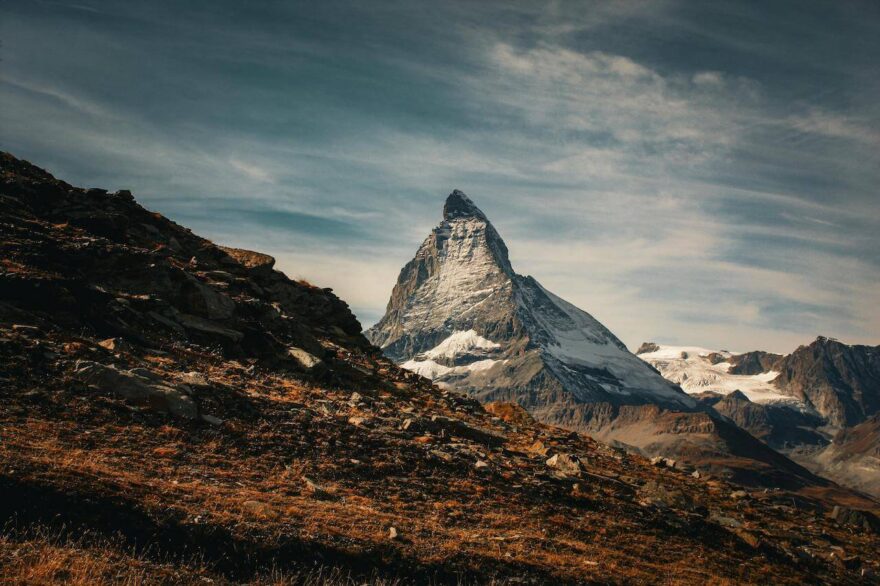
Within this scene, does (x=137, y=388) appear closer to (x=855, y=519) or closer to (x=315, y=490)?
(x=315, y=490)

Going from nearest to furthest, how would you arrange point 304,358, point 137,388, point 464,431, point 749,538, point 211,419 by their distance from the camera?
point 137,388
point 211,419
point 749,538
point 464,431
point 304,358

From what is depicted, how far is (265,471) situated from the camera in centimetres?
1869

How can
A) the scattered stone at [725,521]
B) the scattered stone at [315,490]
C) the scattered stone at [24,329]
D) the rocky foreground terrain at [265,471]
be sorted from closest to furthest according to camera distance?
the rocky foreground terrain at [265,471], the scattered stone at [315,490], the scattered stone at [24,329], the scattered stone at [725,521]

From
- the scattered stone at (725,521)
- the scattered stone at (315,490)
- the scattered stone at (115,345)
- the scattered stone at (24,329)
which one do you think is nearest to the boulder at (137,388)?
the scattered stone at (115,345)

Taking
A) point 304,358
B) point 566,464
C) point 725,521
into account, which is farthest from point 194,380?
point 725,521

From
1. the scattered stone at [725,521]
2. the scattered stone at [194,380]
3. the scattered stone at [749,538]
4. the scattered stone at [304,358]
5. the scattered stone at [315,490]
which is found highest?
the scattered stone at [304,358]

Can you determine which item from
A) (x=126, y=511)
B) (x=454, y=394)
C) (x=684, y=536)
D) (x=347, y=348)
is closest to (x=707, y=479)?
(x=684, y=536)

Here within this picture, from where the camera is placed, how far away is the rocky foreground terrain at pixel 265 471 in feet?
45.9

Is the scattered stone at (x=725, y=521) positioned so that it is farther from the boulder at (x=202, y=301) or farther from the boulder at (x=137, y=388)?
the boulder at (x=202, y=301)

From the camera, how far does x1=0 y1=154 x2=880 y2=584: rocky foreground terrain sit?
14.0 m

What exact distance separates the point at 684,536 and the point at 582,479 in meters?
4.68

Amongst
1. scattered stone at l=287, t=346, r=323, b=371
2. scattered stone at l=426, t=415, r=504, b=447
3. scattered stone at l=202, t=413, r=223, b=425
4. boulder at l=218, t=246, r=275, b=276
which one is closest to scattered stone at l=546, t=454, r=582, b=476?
scattered stone at l=426, t=415, r=504, b=447

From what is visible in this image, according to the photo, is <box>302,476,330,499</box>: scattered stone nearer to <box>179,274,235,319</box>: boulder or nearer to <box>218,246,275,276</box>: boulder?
<box>179,274,235,319</box>: boulder

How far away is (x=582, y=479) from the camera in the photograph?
992 inches
